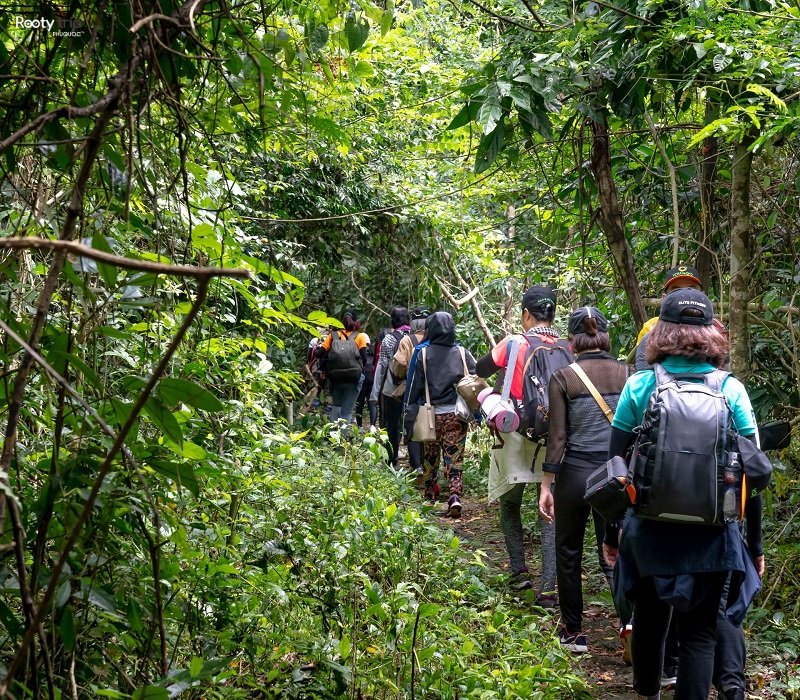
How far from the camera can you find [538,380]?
6457 mm

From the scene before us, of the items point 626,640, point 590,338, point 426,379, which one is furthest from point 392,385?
point 626,640

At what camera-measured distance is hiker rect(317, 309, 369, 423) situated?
12.8 meters

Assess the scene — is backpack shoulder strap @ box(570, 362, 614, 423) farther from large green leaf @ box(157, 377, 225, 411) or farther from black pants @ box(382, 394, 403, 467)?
black pants @ box(382, 394, 403, 467)

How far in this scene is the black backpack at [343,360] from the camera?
12805 millimetres

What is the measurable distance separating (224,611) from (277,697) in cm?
40

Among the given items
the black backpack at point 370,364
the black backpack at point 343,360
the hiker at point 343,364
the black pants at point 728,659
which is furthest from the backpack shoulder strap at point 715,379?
the black backpack at point 370,364

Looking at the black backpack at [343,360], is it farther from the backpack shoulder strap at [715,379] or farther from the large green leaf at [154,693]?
the large green leaf at [154,693]

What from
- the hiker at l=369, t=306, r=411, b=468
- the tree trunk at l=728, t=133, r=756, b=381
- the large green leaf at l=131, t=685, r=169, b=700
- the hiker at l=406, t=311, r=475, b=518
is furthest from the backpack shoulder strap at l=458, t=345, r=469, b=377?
the large green leaf at l=131, t=685, r=169, b=700

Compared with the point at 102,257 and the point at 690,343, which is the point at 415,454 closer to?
the point at 690,343

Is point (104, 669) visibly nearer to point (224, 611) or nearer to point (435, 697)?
point (224, 611)

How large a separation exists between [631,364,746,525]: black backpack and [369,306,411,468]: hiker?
7.78 m

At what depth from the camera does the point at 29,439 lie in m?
3.43

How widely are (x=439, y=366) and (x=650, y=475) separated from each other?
6312 millimetres

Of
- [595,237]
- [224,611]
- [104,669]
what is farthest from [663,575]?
[595,237]
